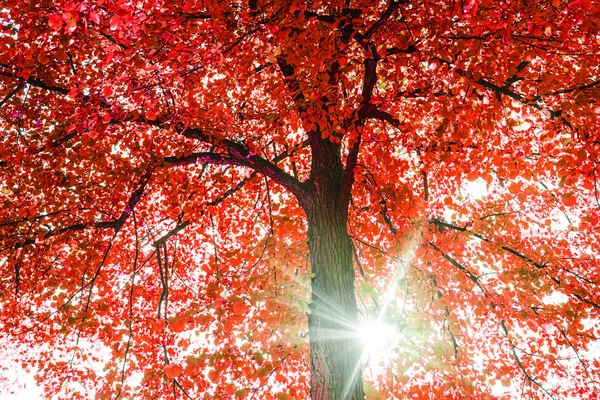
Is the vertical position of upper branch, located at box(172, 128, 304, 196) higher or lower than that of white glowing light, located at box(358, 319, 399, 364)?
higher

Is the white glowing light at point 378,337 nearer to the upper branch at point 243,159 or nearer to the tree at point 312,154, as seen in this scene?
the tree at point 312,154

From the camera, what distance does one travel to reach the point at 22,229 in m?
4.49

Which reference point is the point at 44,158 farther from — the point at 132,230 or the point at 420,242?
→ the point at 420,242

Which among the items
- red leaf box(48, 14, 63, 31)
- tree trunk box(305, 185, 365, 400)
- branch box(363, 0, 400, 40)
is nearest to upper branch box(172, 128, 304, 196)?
tree trunk box(305, 185, 365, 400)

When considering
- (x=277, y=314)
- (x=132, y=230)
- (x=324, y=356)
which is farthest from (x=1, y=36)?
(x=324, y=356)

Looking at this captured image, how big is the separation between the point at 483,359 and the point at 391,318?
5.44m

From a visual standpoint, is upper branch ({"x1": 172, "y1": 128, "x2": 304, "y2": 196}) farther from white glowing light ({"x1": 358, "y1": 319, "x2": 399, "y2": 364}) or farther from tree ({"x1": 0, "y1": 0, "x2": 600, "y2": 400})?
white glowing light ({"x1": 358, "y1": 319, "x2": 399, "y2": 364})

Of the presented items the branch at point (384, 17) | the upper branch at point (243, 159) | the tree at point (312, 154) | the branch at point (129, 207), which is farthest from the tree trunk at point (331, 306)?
the branch at point (129, 207)

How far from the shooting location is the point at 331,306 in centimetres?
369

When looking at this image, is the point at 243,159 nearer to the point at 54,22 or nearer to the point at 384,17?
the point at 384,17

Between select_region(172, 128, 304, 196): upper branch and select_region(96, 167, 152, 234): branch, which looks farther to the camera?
select_region(96, 167, 152, 234): branch

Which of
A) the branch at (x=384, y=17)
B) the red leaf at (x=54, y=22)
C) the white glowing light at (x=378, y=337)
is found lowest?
the white glowing light at (x=378, y=337)

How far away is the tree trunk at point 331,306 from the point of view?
330 centimetres

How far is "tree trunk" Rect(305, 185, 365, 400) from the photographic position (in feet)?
10.8
